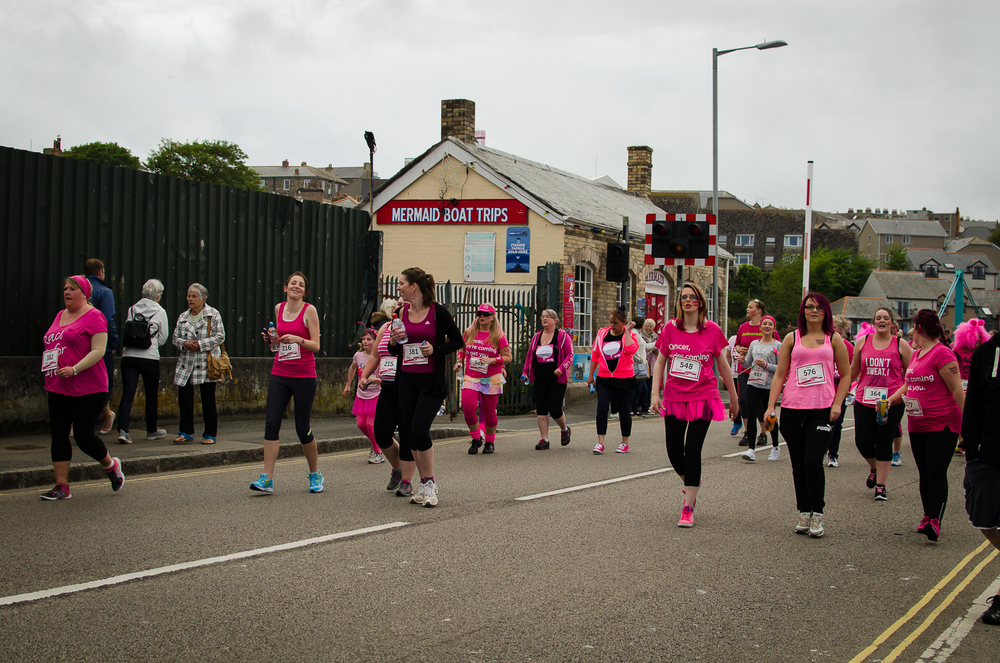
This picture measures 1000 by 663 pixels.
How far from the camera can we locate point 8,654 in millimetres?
3830

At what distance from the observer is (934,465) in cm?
679

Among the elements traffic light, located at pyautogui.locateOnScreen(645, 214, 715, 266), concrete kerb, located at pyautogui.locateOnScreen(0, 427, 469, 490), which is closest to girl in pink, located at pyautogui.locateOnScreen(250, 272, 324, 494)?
concrete kerb, located at pyautogui.locateOnScreen(0, 427, 469, 490)

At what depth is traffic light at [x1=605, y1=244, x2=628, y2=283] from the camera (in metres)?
16.6

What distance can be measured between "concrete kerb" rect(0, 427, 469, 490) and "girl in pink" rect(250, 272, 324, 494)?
201 centimetres

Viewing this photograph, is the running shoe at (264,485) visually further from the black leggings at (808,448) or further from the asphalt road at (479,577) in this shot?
the black leggings at (808,448)

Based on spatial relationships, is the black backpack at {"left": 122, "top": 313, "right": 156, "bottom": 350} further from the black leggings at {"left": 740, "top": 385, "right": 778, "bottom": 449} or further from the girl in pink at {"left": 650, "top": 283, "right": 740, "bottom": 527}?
the black leggings at {"left": 740, "top": 385, "right": 778, "bottom": 449}

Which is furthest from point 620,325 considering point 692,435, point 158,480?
point 158,480

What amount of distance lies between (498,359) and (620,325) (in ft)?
6.46

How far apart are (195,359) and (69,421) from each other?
3.44 m

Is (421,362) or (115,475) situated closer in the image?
(421,362)

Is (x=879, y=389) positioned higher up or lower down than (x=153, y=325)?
lower down

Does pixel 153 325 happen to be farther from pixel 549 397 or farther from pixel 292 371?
pixel 549 397

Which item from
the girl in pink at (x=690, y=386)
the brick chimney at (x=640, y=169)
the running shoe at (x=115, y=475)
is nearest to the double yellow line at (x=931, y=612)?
the girl in pink at (x=690, y=386)

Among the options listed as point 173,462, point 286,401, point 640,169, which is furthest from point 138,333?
point 640,169
